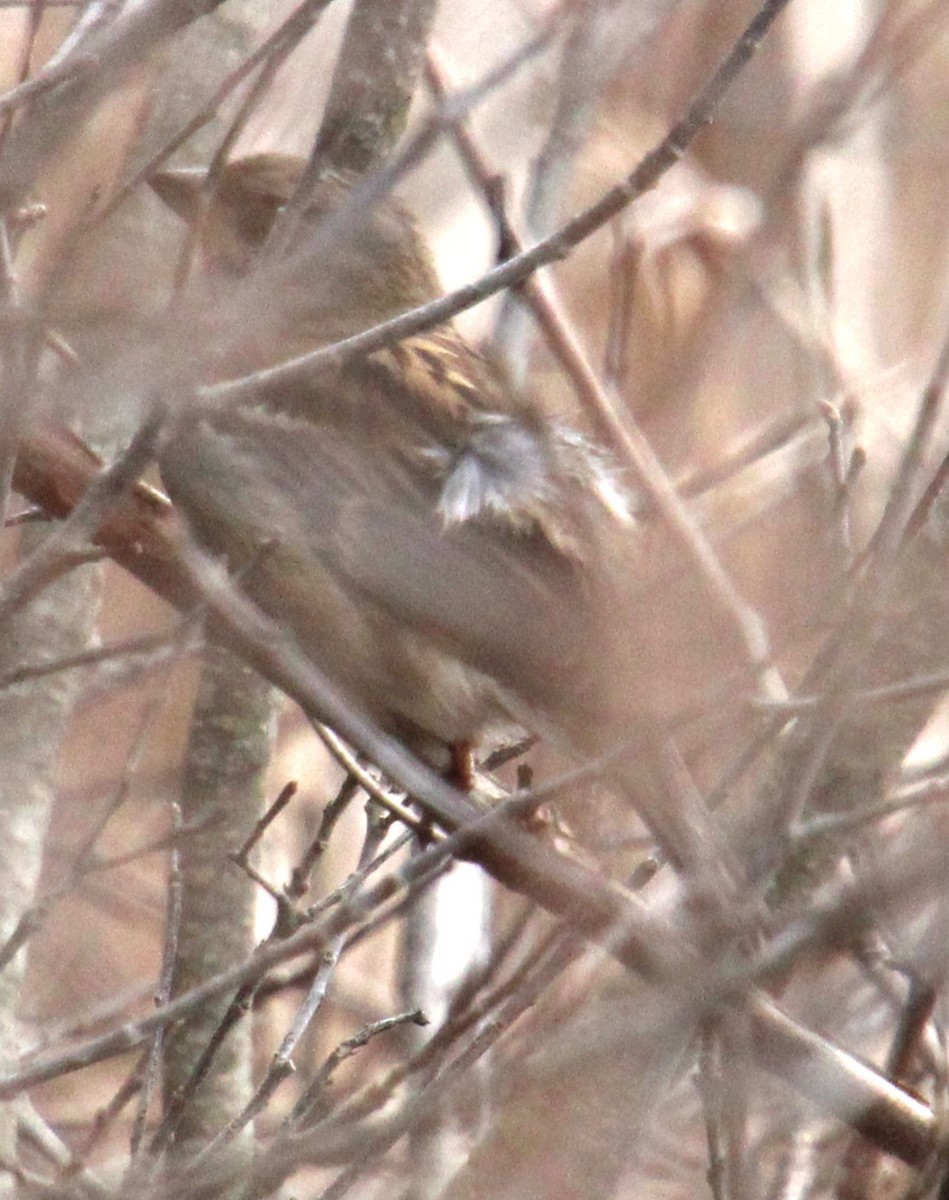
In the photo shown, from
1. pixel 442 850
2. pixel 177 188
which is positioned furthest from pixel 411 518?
pixel 442 850

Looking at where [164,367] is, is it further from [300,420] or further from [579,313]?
[579,313]

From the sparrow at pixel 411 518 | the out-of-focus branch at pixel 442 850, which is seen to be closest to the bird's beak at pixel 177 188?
the sparrow at pixel 411 518

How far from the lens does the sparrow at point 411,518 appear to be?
3424 millimetres

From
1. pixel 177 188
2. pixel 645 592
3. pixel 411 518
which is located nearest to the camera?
pixel 645 592

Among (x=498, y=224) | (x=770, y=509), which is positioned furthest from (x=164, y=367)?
(x=770, y=509)

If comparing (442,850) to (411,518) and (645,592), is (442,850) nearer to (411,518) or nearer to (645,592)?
(645,592)

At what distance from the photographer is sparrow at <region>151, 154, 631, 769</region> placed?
3424 millimetres

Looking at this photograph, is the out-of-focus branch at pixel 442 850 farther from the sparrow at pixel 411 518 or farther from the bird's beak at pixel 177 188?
the bird's beak at pixel 177 188

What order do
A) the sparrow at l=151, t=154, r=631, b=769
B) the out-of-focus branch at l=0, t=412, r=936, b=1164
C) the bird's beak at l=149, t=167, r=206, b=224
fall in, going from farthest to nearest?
the bird's beak at l=149, t=167, r=206, b=224, the sparrow at l=151, t=154, r=631, b=769, the out-of-focus branch at l=0, t=412, r=936, b=1164

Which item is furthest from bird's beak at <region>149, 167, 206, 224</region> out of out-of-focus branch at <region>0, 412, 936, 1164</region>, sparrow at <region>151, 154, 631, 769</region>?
out-of-focus branch at <region>0, 412, 936, 1164</region>

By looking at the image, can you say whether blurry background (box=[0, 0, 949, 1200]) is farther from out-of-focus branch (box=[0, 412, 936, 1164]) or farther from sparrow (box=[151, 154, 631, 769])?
sparrow (box=[151, 154, 631, 769])

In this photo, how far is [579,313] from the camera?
6617 millimetres

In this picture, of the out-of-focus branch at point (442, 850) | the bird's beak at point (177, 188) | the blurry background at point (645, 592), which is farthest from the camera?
the bird's beak at point (177, 188)

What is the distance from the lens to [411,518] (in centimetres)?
361
